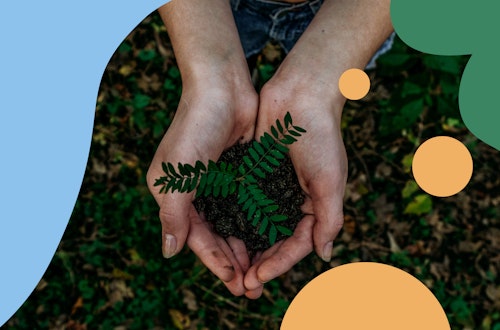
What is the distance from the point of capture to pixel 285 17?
9.97 ft

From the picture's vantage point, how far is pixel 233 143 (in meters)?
2.69

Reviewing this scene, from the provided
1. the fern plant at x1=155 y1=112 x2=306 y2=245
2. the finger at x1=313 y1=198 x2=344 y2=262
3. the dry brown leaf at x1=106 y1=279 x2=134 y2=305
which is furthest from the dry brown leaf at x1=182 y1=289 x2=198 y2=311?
the fern plant at x1=155 y1=112 x2=306 y2=245

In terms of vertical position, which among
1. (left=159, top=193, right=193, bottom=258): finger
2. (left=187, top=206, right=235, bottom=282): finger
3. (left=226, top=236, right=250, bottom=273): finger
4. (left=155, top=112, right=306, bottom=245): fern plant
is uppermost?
(left=155, top=112, right=306, bottom=245): fern plant

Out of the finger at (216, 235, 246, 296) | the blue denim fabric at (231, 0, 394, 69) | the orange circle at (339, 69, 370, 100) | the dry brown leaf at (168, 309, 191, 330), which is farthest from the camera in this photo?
the dry brown leaf at (168, 309, 191, 330)

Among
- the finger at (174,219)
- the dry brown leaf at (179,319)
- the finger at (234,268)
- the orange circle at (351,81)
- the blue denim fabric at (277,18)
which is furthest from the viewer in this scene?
the dry brown leaf at (179,319)

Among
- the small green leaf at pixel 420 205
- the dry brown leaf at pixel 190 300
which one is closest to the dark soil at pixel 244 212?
the dry brown leaf at pixel 190 300

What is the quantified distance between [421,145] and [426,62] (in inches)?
32.1

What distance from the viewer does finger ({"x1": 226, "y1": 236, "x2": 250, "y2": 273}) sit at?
8.67ft

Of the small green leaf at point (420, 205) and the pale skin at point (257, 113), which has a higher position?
the pale skin at point (257, 113)

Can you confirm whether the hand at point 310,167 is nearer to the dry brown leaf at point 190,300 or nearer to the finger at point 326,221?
the finger at point 326,221

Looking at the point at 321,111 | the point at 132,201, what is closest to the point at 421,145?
the point at 321,111

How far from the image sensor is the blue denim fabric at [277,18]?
2994mm

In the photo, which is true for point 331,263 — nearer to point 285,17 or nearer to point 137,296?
point 137,296

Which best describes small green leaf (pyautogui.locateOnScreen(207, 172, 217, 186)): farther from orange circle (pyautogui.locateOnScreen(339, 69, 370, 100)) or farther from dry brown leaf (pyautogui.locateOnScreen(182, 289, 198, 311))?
dry brown leaf (pyautogui.locateOnScreen(182, 289, 198, 311))
